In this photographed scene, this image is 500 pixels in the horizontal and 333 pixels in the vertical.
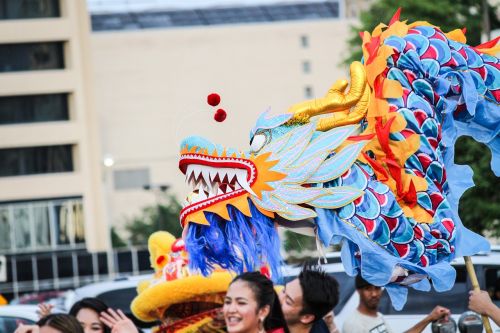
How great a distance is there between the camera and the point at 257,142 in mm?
6430

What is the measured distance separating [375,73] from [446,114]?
46 cm

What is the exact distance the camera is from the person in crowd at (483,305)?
23.2ft

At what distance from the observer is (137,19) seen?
78.2m

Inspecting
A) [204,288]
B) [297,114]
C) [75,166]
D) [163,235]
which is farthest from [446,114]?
[75,166]

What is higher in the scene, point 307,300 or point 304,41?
Result: point 304,41

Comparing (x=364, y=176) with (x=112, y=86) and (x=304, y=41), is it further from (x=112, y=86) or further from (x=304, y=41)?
(x=304, y=41)

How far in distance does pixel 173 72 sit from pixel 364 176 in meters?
65.4

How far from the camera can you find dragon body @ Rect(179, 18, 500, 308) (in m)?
6.30

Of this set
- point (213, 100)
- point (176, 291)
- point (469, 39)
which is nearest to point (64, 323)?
point (176, 291)

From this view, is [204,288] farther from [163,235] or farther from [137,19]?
[137,19]

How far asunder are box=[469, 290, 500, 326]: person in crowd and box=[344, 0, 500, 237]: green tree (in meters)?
9.45

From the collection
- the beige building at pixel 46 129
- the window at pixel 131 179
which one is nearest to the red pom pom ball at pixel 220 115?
the beige building at pixel 46 129

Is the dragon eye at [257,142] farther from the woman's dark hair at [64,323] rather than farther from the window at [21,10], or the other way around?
the window at [21,10]

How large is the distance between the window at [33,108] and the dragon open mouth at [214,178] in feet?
143
